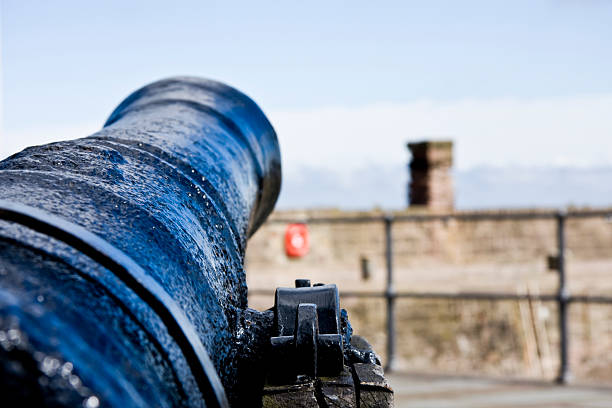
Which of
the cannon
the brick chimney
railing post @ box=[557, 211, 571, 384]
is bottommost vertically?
railing post @ box=[557, 211, 571, 384]

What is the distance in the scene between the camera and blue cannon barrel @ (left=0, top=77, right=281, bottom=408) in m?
0.90

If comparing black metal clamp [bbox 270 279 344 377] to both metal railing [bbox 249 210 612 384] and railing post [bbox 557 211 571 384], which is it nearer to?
metal railing [bbox 249 210 612 384]

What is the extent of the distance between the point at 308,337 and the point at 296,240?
885cm

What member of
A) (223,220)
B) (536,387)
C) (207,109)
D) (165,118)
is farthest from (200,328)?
(536,387)

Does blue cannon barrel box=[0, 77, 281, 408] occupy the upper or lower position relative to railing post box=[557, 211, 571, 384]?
upper

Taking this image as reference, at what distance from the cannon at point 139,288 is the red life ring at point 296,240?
26.1 feet

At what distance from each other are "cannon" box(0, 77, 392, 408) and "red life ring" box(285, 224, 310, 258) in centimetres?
794

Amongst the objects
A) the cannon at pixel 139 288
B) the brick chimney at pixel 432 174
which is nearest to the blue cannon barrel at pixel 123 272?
the cannon at pixel 139 288

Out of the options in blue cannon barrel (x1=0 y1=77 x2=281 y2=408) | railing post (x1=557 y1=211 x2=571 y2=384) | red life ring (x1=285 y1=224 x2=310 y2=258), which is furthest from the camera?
red life ring (x1=285 y1=224 x2=310 y2=258)

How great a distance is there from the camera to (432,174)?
12.4 m

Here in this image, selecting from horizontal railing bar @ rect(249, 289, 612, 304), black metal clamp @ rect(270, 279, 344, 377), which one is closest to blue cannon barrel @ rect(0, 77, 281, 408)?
black metal clamp @ rect(270, 279, 344, 377)

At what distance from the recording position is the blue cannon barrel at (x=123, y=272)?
896 millimetres

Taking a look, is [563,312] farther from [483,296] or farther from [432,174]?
[432,174]

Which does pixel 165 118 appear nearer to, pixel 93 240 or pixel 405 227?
pixel 93 240
